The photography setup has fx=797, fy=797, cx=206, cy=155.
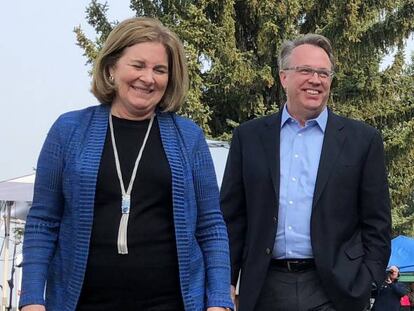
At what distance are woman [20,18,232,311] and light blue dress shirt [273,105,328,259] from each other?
98 cm

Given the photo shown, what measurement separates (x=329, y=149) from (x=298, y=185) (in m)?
0.24

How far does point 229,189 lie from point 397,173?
60.7ft

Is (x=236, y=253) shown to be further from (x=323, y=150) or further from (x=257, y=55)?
(x=257, y=55)

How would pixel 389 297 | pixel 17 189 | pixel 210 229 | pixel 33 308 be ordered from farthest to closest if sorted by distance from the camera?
pixel 389 297
pixel 17 189
pixel 210 229
pixel 33 308

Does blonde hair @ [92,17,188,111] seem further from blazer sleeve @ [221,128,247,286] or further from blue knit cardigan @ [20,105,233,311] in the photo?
blazer sleeve @ [221,128,247,286]

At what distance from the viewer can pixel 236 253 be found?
408 cm

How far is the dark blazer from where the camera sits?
12.4 feet

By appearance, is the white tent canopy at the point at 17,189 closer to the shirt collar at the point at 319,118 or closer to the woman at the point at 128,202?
the shirt collar at the point at 319,118

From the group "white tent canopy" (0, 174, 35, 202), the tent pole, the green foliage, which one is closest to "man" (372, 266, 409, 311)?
the green foliage

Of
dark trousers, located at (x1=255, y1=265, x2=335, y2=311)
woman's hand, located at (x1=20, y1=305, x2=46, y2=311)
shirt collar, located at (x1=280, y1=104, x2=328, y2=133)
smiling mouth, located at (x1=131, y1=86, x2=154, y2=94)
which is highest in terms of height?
smiling mouth, located at (x1=131, y1=86, x2=154, y2=94)

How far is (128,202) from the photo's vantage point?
265 centimetres

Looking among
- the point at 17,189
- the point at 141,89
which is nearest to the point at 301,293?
the point at 141,89

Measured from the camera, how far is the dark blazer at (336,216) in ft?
12.4

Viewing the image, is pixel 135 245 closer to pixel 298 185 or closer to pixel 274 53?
pixel 298 185
